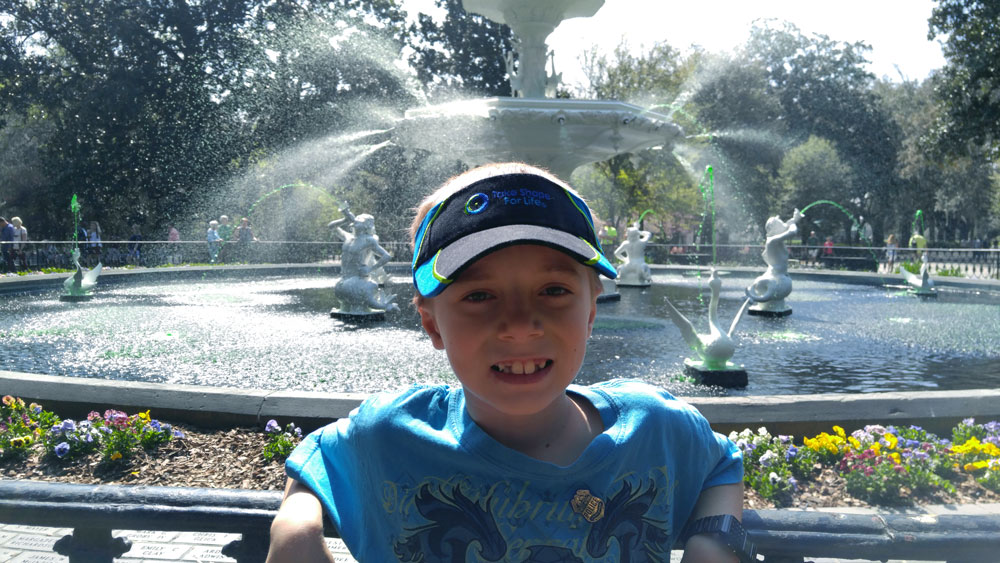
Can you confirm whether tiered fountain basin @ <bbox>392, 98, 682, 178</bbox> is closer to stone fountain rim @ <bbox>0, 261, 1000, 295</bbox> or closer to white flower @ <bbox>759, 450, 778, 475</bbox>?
stone fountain rim @ <bbox>0, 261, 1000, 295</bbox>

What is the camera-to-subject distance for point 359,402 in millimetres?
4078

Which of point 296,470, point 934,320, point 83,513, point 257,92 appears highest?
point 257,92

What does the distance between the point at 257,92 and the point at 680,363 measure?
104 ft

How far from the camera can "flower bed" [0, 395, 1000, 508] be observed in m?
3.56

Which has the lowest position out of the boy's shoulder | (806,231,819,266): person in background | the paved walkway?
(806,231,819,266): person in background

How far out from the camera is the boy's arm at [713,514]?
4.92 feet

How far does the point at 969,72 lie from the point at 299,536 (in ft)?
88.8

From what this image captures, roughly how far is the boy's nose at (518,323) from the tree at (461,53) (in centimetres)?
4075

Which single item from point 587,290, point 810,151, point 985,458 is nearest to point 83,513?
point 587,290

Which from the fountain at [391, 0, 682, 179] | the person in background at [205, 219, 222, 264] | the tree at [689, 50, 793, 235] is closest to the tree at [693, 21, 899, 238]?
the tree at [689, 50, 793, 235]

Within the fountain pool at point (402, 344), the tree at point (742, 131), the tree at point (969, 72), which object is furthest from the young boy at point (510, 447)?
the tree at point (742, 131)

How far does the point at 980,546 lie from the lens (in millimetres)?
1632

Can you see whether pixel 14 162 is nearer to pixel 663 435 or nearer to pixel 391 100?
pixel 391 100

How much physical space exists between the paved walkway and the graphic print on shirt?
6.36 ft
